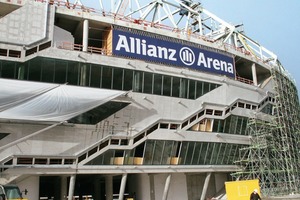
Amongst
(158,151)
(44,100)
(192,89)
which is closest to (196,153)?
(158,151)

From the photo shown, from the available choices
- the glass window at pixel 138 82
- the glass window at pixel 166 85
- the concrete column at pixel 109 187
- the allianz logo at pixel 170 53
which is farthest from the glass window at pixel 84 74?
the concrete column at pixel 109 187

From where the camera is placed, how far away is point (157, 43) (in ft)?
122

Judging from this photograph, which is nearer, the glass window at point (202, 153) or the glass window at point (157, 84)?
the glass window at point (157, 84)

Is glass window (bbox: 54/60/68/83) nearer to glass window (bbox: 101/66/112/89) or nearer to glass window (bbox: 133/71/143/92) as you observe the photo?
glass window (bbox: 101/66/112/89)

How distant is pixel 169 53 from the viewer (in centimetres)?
3775

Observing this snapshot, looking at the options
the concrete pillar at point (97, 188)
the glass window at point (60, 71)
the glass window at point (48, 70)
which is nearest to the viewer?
the glass window at point (48, 70)

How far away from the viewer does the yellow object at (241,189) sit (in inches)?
1050

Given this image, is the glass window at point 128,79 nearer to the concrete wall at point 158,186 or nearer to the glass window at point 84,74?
the glass window at point 84,74

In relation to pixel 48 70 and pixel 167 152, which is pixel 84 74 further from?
pixel 167 152

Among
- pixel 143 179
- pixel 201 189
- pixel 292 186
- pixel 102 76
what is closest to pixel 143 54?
pixel 102 76

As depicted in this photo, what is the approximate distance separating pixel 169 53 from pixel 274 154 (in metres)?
19.3

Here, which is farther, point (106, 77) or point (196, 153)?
point (196, 153)

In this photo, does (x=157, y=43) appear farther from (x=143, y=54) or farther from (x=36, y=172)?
(x=36, y=172)

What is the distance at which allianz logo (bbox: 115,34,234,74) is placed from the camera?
3522 centimetres
